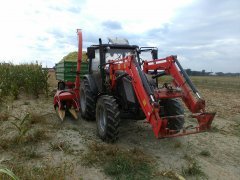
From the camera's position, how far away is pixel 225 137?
8625 mm

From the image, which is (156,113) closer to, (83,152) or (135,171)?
(135,171)

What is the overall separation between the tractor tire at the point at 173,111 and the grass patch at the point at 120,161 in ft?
4.47

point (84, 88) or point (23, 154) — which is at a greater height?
point (84, 88)

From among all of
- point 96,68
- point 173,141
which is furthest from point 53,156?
point 96,68

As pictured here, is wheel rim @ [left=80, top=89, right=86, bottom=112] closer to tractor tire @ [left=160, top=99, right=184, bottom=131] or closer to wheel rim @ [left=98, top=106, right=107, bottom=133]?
wheel rim @ [left=98, top=106, right=107, bottom=133]

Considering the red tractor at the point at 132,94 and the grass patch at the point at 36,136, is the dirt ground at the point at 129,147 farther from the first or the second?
the red tractor at the point at 132,94

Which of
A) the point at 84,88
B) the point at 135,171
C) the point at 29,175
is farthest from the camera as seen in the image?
the point at 84,88

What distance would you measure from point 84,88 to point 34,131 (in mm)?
2052

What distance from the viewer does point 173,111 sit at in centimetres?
791

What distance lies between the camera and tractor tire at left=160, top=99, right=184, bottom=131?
776cm

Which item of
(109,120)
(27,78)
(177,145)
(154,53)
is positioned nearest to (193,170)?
(177,145)

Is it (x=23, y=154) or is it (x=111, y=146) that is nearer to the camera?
(x=23, y=154)

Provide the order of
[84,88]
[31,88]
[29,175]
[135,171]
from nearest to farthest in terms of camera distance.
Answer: [29,175], [135,171], [84,88], [31,88]

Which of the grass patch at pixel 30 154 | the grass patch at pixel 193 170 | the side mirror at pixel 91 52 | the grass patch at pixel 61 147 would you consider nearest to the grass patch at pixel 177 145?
the grass patch at pixel 193 170
